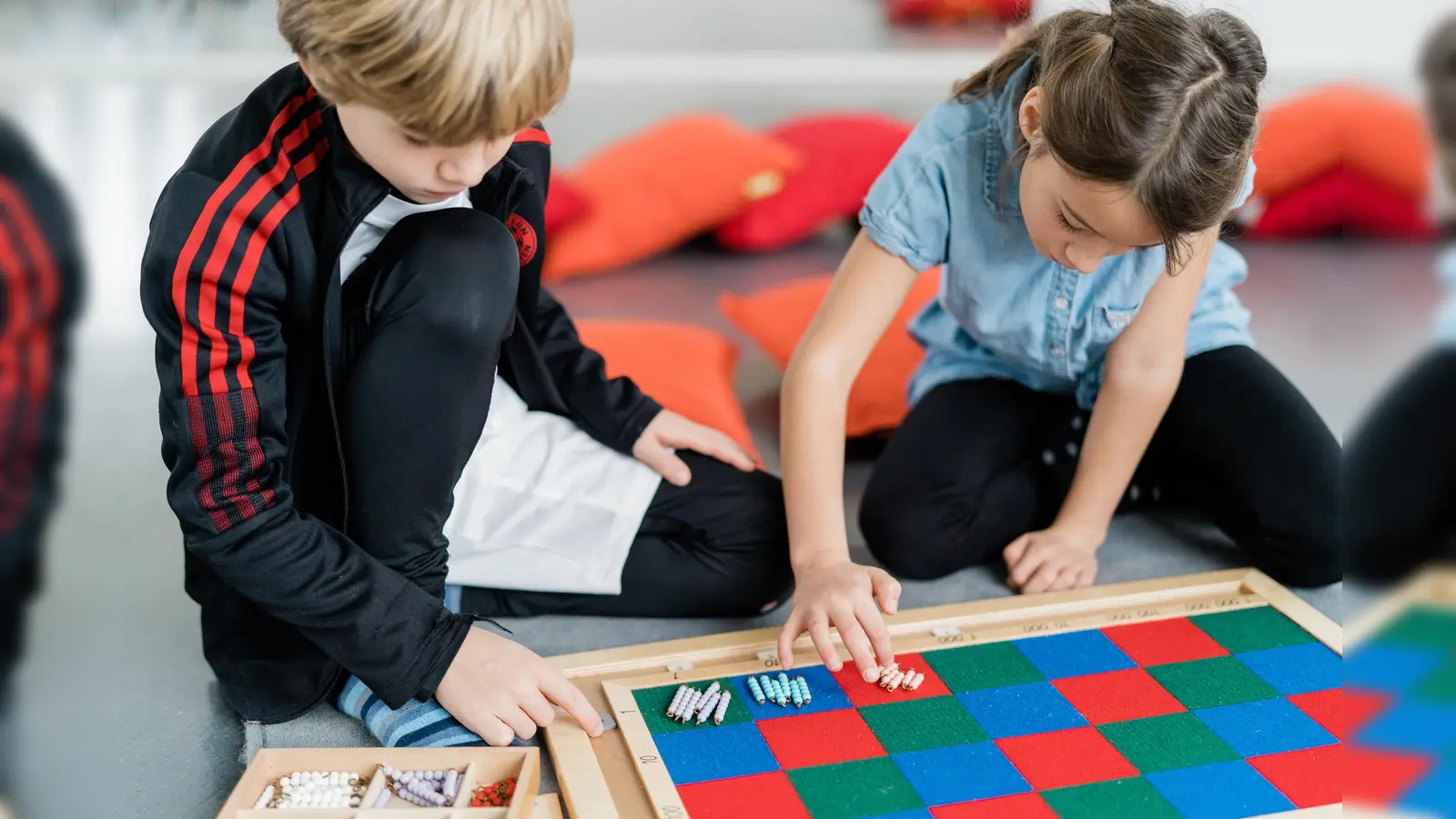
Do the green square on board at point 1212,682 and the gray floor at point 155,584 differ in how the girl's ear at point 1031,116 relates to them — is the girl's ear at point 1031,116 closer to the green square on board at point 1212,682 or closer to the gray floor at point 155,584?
the gray floor at point 155,584

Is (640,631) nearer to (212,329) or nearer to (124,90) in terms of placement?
(212,329)

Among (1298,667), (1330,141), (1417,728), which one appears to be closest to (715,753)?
(1298,667)

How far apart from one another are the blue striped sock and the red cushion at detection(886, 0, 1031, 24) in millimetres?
2814

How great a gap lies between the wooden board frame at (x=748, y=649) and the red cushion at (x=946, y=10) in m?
2.47

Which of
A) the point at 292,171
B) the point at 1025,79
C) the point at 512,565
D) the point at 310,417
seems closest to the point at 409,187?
the point at 292,171

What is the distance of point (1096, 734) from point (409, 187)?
62 centimetres

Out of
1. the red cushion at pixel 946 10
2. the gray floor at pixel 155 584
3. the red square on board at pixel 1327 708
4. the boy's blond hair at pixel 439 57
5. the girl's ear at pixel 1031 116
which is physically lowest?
the gray floor at pixel 155 584

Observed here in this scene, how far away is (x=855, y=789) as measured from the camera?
84cm

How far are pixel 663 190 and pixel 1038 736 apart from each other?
1.42 meters

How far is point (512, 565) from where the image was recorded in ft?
3.51

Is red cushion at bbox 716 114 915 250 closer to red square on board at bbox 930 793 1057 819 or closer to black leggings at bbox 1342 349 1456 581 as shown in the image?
red square on board at bbox 930 793 1057 819

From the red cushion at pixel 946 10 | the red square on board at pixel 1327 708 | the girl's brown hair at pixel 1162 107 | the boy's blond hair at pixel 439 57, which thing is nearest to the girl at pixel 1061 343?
the girl's brown hair at pixel 1162 107

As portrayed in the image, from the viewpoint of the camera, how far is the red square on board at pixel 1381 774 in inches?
14.3

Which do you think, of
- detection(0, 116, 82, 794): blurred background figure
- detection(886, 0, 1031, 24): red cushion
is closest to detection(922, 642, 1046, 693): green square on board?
detection(0, 116, 82, 794): blurred background figure
